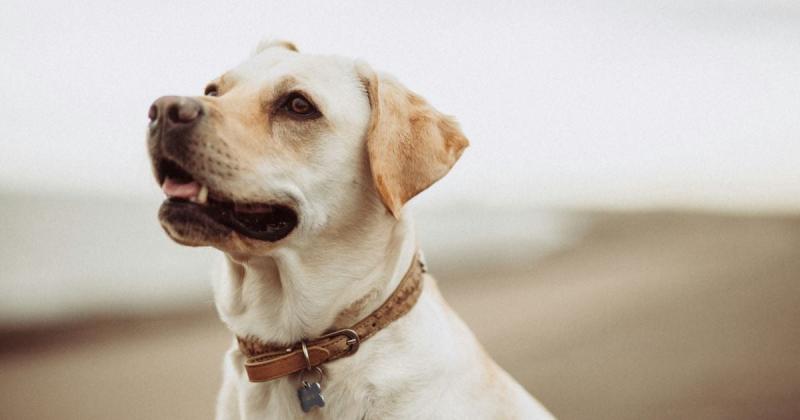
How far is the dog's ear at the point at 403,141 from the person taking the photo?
2279 mm

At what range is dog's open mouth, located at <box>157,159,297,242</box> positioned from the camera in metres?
2.12

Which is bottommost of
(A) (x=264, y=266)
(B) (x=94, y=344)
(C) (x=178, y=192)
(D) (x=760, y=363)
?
(B) (x=94, y=344)

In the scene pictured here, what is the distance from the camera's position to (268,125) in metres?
2.33

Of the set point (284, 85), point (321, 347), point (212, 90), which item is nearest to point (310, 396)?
point (321, 347)

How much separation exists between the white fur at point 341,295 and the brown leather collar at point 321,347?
3 cm

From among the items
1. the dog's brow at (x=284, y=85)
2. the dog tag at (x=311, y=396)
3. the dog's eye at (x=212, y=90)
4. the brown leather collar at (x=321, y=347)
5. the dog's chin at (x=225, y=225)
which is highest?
the dog's brow at (x=284, y=85)

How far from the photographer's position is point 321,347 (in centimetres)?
221

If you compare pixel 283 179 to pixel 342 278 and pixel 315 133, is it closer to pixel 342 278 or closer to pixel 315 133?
pixel 315 133

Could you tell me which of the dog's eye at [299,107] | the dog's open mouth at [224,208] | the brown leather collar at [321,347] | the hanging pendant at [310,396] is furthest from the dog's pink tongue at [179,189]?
the hanging pendant at [310,396]

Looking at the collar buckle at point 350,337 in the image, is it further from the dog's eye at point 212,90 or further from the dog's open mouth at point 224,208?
the dog's eye at point 212,90

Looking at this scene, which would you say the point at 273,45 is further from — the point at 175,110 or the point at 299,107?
the point at 175,110

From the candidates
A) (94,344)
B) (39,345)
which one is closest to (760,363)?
(94,344)

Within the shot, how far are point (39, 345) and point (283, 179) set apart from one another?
5819 millimetres

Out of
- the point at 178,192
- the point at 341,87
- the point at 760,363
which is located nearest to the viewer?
the point at 178,192
